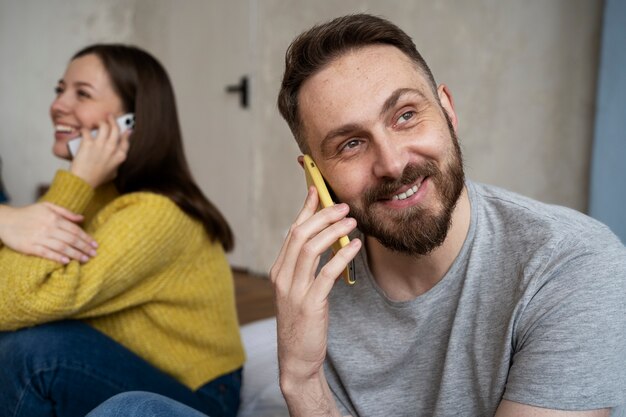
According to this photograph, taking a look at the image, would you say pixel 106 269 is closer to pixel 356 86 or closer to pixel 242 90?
pixel 356 86

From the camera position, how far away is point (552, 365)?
948mm

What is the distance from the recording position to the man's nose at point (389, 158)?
45.3 inches

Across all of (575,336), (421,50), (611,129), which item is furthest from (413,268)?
(421,50)

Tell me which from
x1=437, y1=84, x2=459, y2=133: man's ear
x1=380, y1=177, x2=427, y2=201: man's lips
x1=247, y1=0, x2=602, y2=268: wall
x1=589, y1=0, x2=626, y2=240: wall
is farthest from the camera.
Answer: x1=247, y1=0, x2=602, y2=268: wall

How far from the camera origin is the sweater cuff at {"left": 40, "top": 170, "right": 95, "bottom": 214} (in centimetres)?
172

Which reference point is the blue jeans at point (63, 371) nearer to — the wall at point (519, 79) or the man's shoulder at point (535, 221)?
the man's shoulder at point (535, 221)

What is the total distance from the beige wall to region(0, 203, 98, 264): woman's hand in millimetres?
2124

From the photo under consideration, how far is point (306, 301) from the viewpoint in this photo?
44.1 inches

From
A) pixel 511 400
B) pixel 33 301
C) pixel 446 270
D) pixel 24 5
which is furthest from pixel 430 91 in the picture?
pixel 24 5

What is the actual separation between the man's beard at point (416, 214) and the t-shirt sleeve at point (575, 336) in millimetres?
211

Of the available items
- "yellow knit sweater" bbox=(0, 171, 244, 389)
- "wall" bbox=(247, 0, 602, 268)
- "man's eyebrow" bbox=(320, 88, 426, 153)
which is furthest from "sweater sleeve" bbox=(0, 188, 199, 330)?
"wall" bbox=(247, 0, 602, 268)

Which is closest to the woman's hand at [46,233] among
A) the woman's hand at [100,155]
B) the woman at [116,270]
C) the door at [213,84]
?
the woman at [116,270]

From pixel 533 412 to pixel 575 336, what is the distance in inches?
5.1

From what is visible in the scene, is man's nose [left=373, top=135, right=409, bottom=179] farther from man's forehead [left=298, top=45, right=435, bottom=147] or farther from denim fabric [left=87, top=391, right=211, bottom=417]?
denim fabric [left=87, top=391, right=211, bottom=417]
